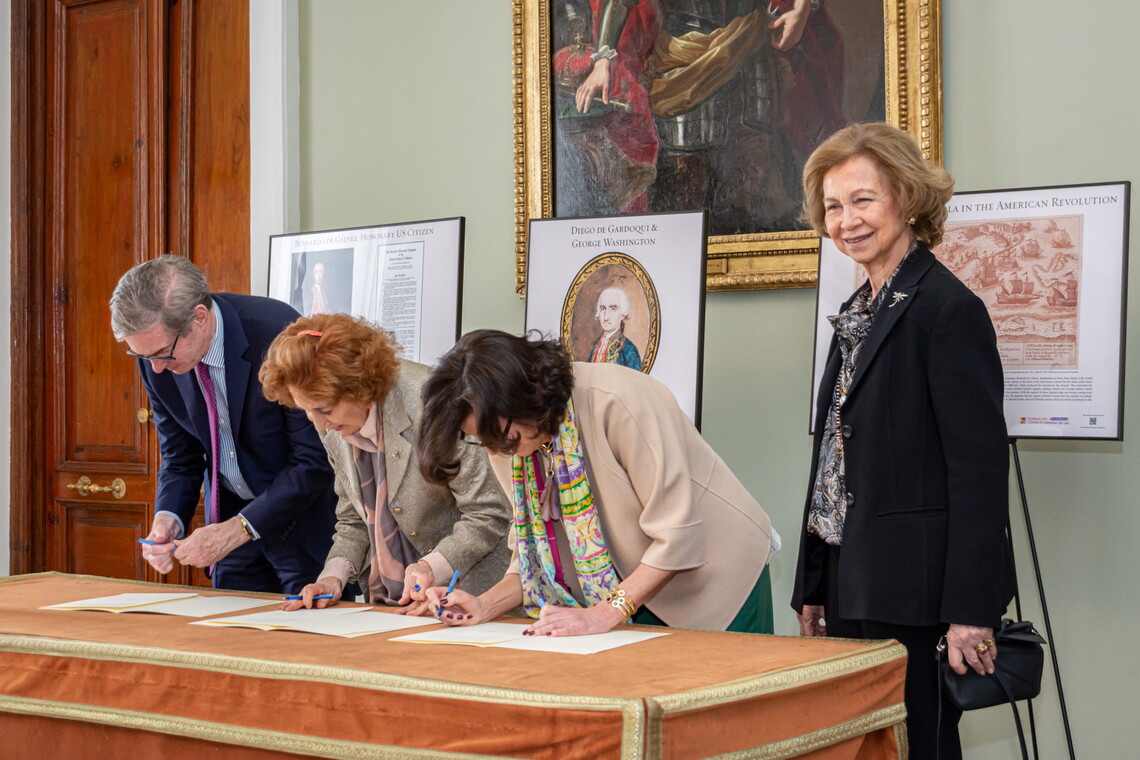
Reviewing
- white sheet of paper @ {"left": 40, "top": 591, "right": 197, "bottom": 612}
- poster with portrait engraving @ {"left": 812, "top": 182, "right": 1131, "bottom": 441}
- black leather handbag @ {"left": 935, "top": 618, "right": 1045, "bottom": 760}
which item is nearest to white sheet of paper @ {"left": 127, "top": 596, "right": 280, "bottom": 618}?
white sheet of paper @ {"left": 40, "top": 591, "right": 197, "bottom": 612}

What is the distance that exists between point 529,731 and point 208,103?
13.6ft

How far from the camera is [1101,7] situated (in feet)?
10.8

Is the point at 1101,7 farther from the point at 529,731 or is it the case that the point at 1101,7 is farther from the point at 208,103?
the point at 208,103

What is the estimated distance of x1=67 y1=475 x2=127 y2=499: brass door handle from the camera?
521 cm

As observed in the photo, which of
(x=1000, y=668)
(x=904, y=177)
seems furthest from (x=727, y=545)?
(x=904, y=177)

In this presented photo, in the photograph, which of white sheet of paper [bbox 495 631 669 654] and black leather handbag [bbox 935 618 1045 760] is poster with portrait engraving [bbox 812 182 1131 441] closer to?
black leather handbag [bbox 935 618 1045 760]

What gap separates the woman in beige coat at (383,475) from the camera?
8.08ft

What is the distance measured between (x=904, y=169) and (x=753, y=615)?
99cm

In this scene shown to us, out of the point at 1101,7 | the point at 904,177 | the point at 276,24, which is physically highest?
the point at 276,24

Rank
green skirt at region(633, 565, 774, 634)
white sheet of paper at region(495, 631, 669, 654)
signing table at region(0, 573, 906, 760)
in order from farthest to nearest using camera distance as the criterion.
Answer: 1. green skirt at region(633, 565, 774, 634)
2. white sheet of paper at region(495, 631, 669, 654)
3. signing table at region(0, 573, 906, 760)

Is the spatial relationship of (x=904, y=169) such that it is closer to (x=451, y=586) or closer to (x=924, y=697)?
(x=924, y=697)

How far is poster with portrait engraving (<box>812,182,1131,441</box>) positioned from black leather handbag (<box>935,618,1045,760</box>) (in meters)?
0.93

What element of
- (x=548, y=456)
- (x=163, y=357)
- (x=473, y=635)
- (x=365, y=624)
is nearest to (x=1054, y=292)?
(x=548, y=456)

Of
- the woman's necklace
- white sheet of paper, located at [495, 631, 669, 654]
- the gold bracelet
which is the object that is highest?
the woman's necklace
